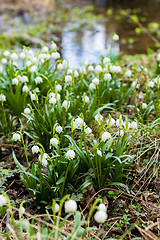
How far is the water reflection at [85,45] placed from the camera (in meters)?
5.93

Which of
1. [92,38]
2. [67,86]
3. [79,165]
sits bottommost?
[79,165]

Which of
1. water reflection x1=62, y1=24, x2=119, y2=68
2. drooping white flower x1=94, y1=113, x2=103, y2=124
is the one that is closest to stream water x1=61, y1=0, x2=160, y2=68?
water reflection x1=62, y1=24, x2=119, y2=68

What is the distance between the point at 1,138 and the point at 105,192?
1.38m

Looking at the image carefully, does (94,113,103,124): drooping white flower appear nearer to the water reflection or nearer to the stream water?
the stream water

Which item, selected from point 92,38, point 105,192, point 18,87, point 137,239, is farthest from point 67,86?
point 92,38

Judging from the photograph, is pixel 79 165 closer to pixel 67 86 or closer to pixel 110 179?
pixel 110 179

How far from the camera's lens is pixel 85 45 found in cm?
690

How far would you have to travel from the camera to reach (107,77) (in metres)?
2.83

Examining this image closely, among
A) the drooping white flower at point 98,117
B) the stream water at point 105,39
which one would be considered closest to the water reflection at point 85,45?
the stream water at point 105,39

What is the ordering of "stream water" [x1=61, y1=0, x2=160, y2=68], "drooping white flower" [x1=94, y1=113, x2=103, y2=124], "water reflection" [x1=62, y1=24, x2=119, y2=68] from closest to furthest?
"drooping white flower" [x1=94, y1=113, x2=103, y2=124] < "water reflection" [x1=62, y1=24, x2=119, y2=68] < "stream water" [x1=61, y1=0, x2=160, y2=68]

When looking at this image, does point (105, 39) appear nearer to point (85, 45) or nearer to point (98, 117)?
point (85, 45)

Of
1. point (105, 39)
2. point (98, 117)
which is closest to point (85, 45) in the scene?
point (105, 39)

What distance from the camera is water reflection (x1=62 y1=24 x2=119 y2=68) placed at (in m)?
5.93

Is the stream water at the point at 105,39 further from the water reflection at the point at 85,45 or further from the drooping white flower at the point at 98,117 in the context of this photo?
the drooping white flower at the point at 98,117
